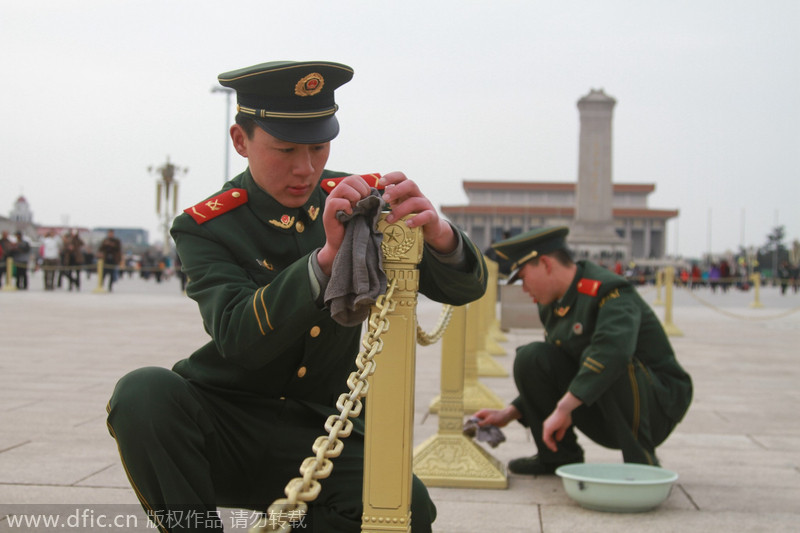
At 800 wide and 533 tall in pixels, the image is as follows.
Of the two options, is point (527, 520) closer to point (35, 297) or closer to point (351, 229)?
point (351, 229)

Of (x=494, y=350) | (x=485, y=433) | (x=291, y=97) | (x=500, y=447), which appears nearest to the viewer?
(x=291, y=97)

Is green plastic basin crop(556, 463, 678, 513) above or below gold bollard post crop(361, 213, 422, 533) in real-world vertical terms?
below

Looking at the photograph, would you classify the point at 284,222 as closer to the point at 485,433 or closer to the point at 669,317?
the point at 485,433

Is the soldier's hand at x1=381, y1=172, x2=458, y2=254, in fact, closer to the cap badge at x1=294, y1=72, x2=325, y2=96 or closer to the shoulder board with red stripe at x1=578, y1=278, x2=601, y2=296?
the cap badge at x1=294, y1=72, x2=325, y2=96

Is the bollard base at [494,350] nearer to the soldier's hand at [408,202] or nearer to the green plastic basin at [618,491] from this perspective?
the green plastic basin at [618,491]

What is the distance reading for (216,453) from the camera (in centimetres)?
222

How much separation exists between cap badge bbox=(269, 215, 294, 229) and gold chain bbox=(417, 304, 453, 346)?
84 centimetres

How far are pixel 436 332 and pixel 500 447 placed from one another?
151 centimetres

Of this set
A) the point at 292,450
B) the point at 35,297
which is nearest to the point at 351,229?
the point at 292,450

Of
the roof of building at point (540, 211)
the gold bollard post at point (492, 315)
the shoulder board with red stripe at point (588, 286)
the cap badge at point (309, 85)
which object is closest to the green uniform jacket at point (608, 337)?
the shoulder board with red stripe at point (588, 286)

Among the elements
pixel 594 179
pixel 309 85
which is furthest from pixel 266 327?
pixel 594 179

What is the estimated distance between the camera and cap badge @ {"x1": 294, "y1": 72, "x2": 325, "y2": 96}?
2.20m

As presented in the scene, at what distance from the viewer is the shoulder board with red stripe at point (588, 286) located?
159 inches

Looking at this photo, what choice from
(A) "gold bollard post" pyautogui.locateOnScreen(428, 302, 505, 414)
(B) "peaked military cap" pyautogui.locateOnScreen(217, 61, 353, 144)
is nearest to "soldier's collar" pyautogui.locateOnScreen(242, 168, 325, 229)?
(B) "peaked military cap" pyautogui.locateOnScreen(217, 61, 353, 144)
